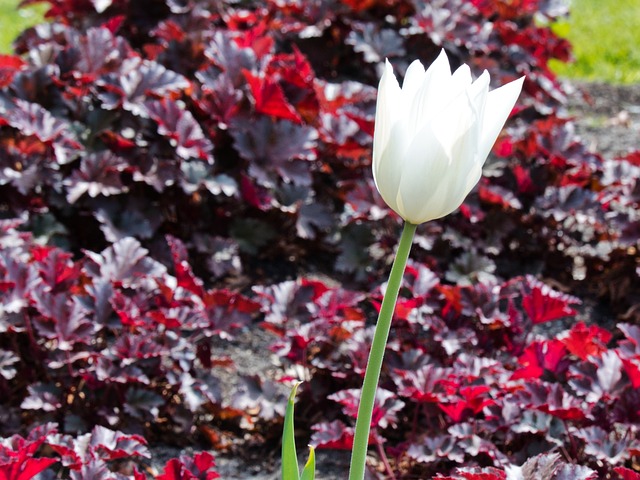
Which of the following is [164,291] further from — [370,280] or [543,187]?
[543,187]

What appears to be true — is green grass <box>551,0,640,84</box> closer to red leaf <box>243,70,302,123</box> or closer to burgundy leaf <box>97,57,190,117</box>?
red leaf <box>243,70,302,123</box>

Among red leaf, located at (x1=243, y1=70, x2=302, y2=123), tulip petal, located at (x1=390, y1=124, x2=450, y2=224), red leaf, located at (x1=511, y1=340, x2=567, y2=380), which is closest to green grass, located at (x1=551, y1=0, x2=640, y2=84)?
red leaf, located at (x1=243, y1=70, x2=302, y2=123)

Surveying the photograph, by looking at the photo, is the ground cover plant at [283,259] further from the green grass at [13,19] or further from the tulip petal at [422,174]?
the green grass at [13,19]

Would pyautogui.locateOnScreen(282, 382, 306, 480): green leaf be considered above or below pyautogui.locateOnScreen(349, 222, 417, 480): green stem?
below

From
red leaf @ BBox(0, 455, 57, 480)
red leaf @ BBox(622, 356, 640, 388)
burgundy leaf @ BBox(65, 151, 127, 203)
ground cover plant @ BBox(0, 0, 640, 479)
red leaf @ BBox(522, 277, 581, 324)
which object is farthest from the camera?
burgundy leaf @ BBox(65, 151, 127, 203)

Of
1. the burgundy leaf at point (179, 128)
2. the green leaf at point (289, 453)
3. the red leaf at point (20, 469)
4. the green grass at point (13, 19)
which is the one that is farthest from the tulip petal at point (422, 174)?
the green grass at point (13, 19)

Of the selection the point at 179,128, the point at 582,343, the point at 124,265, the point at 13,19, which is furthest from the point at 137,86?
the point at 13,19

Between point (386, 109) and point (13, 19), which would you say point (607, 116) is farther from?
point (13, 19)

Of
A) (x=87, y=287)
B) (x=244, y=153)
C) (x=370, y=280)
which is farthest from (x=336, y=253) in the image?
(x=87, y=287)
